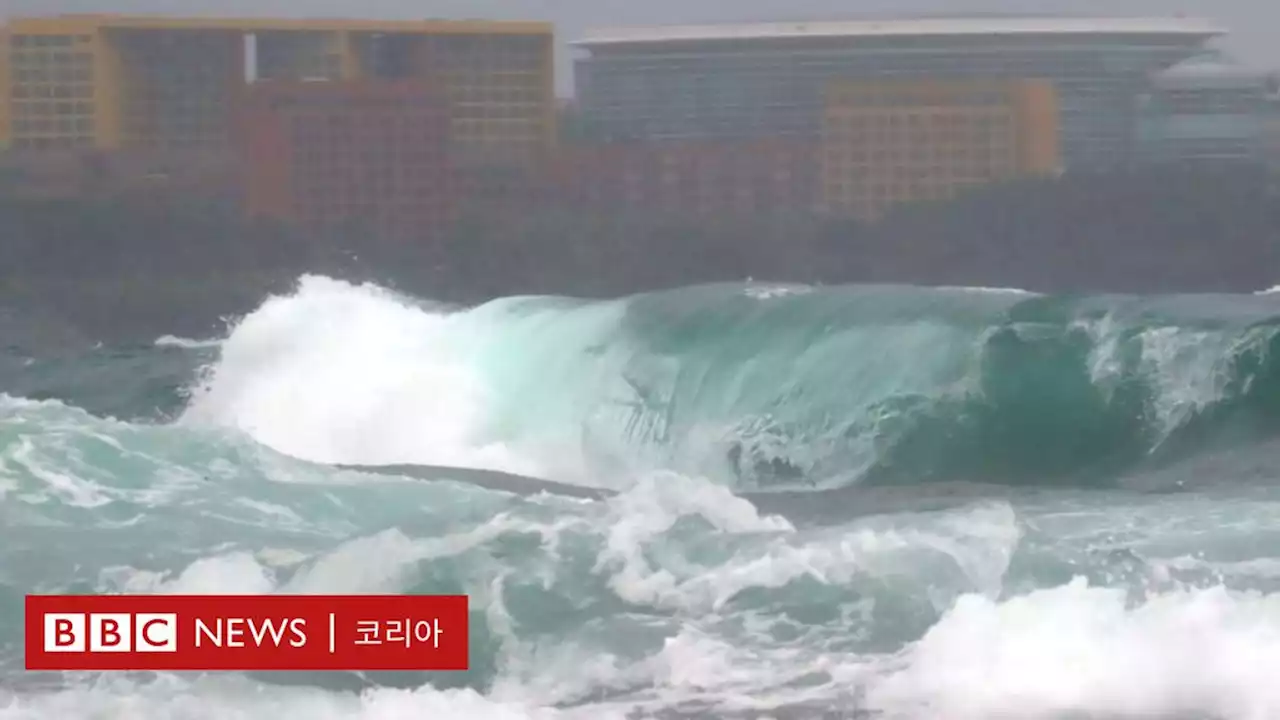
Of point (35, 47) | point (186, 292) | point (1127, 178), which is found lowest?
point (186, 292)

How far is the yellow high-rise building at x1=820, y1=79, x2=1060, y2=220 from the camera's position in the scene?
21688mm

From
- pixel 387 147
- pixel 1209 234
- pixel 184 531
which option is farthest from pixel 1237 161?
pixel 184 531

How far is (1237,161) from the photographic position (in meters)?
23.0

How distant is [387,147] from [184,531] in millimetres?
15202

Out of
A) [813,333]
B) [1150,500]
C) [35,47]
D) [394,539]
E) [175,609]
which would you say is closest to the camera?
[175,609]

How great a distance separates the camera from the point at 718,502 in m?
8.27

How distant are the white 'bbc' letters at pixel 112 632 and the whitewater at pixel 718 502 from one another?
133mm

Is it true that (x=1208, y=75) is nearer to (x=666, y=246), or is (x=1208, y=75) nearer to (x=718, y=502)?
(x=666, y=246)

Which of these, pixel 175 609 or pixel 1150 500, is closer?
pixel 175 609

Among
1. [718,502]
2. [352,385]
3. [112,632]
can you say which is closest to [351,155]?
[352,385]

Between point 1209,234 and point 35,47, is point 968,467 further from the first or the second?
point 35,47

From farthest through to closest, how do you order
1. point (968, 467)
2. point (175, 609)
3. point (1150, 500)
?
1. point (968, 467)
2. point (1150, 500)
3. point (175, 609)

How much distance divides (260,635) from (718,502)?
2434 mm

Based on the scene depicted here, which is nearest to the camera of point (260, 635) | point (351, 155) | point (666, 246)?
point (260, 635)
